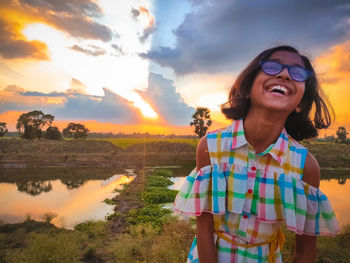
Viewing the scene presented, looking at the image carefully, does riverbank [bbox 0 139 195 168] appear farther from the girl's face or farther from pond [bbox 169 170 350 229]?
the girl's face

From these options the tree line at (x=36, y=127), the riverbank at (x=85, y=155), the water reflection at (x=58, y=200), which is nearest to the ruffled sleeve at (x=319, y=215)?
the water reflection at (x=58, y=200)

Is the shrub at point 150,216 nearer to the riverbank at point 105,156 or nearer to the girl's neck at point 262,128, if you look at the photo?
the girl's neck at point 262,128

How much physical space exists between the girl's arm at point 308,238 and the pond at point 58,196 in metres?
10.8

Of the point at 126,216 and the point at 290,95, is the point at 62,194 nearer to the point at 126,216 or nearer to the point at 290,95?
the point at 126,216

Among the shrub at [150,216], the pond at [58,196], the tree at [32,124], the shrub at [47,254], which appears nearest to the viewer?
the shrub at [47,254]

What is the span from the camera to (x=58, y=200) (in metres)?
14.8

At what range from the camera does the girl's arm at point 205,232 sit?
126 cm

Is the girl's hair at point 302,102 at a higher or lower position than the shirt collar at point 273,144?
higher

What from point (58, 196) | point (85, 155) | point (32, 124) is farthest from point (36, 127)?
point (58, 196)

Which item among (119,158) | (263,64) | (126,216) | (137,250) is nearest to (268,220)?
(263,64)

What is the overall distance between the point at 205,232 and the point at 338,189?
2169 cm

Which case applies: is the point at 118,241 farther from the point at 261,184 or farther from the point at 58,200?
the point at 58,200

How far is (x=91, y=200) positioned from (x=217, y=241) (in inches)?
592

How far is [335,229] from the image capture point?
4.05 feet
